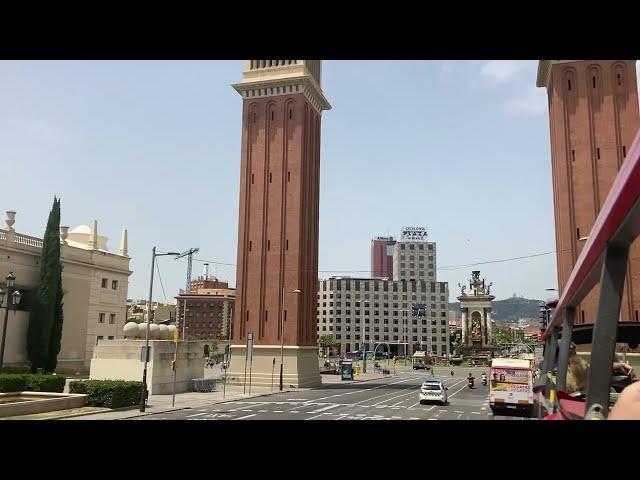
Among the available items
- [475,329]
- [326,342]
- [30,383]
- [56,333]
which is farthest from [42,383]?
[326,342]

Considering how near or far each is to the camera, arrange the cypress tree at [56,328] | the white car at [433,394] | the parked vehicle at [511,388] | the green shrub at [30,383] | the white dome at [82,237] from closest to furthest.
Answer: the green shrub at [30,383], the parked vehicle at [511,388], the white car at [433,394], the cypress tree at [56,328], the white dome at [82,237]

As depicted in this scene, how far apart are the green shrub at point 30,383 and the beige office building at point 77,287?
15010 mm

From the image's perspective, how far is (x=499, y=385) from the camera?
3434 cm

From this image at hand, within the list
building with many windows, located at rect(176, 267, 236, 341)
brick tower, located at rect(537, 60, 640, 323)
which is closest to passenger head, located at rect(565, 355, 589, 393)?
brick tower, located at rect(537, 60, 640, 323)

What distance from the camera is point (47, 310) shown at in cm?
4891

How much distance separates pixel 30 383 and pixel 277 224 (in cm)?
3218

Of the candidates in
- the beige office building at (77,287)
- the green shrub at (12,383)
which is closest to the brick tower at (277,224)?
the beige office building at (77,287)

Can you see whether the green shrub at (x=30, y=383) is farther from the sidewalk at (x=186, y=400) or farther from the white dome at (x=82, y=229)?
the white dome at (x=82, y=229)

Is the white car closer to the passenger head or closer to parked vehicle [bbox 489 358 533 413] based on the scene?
parked vehicle [bbox 489 358 533 413]

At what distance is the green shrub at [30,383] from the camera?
32778 millimetres

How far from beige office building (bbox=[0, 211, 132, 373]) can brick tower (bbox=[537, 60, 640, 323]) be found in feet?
155
